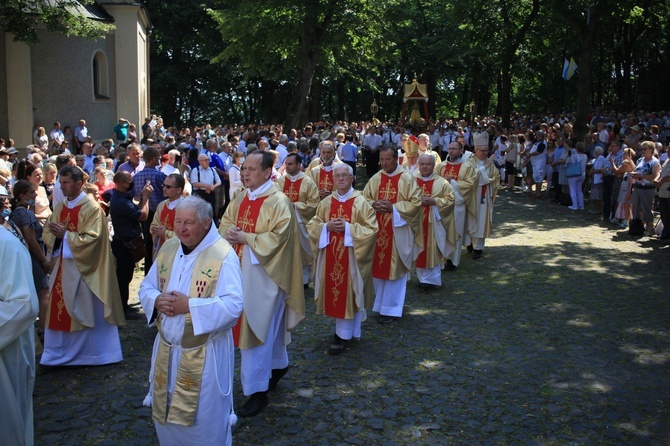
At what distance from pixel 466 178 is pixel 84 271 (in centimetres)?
693

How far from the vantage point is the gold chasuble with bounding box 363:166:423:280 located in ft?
28.3

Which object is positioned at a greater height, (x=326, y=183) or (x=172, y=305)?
(x=326, y=183)

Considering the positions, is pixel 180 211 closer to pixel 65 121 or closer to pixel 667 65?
pixel 65 121

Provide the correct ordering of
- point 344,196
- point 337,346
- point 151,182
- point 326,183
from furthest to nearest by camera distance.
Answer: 1. point 326,183
2. point 151,182
3. point 344,196
4. point 337,346

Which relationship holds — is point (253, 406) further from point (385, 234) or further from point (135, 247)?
point (385, 234)

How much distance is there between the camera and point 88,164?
13.2 m

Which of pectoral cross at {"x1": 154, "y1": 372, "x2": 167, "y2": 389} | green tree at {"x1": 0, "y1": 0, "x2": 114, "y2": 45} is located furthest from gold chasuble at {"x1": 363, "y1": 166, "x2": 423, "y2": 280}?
green tree at {"x1": 0, "y1": 0, "x2": 114, "y2": 45}

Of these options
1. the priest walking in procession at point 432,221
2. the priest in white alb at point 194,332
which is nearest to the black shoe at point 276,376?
the priest in white alb at point 194,332

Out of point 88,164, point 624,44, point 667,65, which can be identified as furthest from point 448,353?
point 667,65

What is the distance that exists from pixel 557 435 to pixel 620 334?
3.13 meters

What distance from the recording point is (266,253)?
5.96m

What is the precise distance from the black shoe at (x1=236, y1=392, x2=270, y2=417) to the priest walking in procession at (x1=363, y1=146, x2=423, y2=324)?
286 centimetres

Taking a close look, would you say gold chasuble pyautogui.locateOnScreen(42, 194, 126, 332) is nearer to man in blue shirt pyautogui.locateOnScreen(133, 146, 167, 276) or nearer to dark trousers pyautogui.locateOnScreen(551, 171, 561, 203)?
man in blue shirt pyautogui.locateOnScreen(133, 146, 167, 276)

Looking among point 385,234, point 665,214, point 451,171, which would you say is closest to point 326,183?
point 451,171
